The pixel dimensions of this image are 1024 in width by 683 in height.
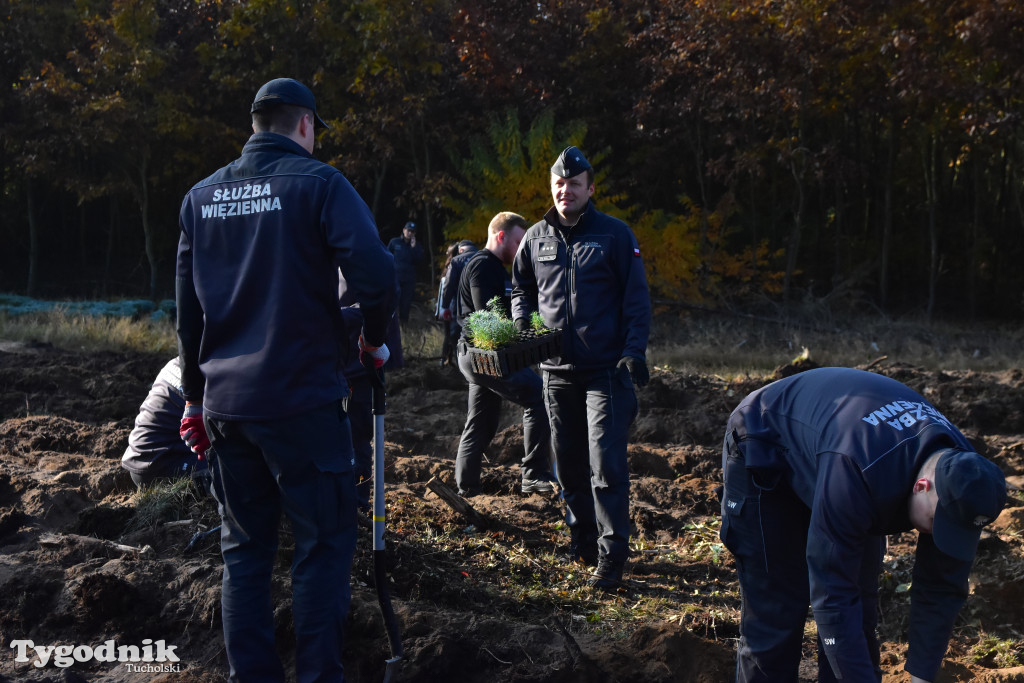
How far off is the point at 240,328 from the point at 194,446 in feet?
1.89

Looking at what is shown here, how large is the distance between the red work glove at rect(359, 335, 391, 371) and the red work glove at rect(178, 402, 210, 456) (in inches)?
24.3

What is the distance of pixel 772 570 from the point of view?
314 cm

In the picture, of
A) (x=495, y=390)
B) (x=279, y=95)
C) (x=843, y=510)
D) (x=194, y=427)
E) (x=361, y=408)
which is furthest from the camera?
(x=495, y=390)

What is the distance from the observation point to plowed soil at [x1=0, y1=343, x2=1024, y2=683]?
390 cm

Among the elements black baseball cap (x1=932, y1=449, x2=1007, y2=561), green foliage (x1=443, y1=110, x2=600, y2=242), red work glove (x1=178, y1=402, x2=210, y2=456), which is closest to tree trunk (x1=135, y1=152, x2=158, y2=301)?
green foliage (x1=443, y1=110, x2=600, y2=242)

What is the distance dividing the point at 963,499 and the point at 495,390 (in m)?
4.12

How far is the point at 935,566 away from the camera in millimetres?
2688

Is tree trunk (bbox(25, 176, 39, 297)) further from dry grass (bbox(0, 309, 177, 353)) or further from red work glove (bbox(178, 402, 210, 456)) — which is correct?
red work glove (bbox(178, 402, 210, 456))

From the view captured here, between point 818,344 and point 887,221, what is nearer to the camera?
point 818,344

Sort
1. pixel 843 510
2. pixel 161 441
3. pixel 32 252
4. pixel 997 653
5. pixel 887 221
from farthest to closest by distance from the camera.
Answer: pixel 32 252
pixel 887 221
pixel 161 441
pixel 997 653
pixel 843 510

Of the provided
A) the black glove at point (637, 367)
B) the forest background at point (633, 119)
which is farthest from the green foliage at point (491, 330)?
the forest background at point (633, 119)

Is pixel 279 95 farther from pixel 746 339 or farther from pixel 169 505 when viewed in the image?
pixel 746 339

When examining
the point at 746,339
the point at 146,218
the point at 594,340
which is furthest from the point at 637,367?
the point at 146,218

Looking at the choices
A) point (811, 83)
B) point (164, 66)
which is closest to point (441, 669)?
point (811, 83)
